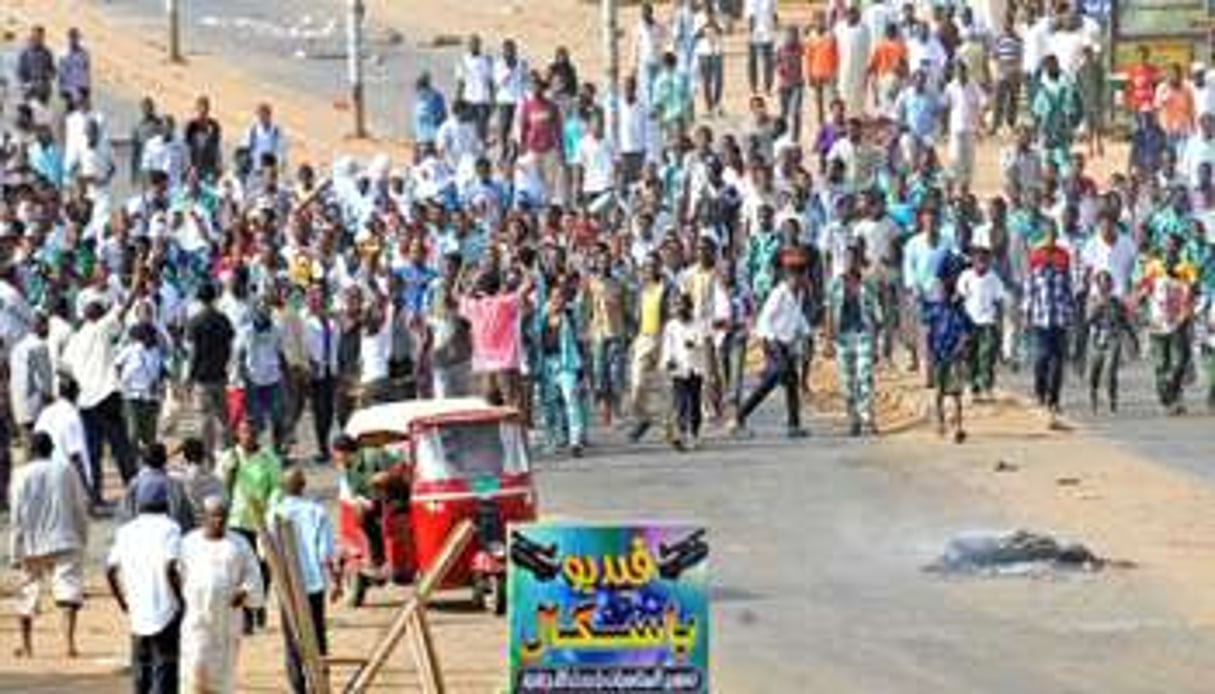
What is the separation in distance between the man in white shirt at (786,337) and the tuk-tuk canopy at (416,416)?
→ 698cm

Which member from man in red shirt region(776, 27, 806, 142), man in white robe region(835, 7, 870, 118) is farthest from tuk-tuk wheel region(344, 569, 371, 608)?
man in white robe region(835, 7, 870, 118)

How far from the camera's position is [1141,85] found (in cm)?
4953

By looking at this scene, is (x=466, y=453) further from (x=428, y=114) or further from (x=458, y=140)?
→ (x=428, y=114)

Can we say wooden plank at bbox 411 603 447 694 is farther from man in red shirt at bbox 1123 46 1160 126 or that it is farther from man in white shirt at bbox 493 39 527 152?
man in red shirt at bbox 1123 46 1160 126

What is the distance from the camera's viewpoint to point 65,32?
197 feet

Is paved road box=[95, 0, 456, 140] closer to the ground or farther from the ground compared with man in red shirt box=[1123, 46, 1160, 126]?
farther from the ground

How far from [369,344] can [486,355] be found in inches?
40.1

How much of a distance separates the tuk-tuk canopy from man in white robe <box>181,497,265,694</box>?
5.78 metres

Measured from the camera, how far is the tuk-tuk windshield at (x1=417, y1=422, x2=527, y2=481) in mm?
30750

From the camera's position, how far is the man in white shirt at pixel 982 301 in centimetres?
3878

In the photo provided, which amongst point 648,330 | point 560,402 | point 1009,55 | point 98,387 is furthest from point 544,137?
point 98,387

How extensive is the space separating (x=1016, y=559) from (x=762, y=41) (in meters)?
22.5

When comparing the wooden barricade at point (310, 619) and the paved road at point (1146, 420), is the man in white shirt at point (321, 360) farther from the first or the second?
the wooden barricade at point (310, 619)

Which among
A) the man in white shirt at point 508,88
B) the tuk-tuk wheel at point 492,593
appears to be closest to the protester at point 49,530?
the tuk-tuk wheel at point 492,593
